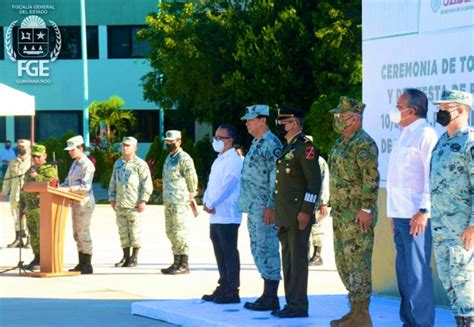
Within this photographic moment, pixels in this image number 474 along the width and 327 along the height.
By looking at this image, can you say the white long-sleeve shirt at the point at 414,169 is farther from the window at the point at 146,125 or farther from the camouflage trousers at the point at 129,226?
the window at the point at 146,125

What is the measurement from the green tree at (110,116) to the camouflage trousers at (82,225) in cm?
2831

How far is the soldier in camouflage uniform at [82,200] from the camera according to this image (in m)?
16.0

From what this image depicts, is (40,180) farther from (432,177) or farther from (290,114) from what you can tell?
(432,177)

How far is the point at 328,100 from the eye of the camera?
3262 cm

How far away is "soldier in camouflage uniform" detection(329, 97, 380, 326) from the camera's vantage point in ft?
31.8

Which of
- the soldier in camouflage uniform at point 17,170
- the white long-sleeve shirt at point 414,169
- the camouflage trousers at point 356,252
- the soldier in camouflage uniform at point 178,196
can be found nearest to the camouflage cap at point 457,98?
the white long-sleeve shirt at point 414,169

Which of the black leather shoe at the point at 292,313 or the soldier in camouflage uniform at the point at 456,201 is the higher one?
the soldier in camouflage uniform at the point at 456,201

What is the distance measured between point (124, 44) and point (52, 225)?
112 ft

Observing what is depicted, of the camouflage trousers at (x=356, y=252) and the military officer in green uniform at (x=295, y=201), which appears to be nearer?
the camouflage trousers at (x=356, y=252)

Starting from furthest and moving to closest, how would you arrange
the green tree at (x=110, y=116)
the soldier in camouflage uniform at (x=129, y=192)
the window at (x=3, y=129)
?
1. the window at (x=3, y=129)
2. the green tree at (x=110, y=116)
3. the soldier in camouflage uniform at (x=129, y=192)

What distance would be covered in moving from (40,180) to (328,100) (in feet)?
56.6

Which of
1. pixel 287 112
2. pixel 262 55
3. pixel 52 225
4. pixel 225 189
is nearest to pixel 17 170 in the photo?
pixel 52 225

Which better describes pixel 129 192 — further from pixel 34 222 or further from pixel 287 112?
pixel 287 112

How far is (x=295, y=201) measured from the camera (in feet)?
34.4
